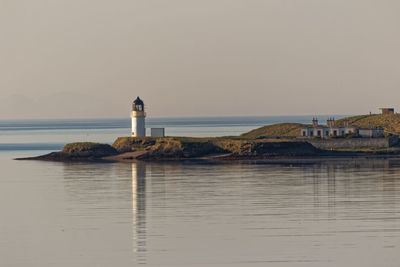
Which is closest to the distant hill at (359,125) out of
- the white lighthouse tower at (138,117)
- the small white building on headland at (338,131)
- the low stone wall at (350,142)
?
the small white building on headland at (338,131)

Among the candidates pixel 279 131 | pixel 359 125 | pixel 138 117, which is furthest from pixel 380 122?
pixel 138 117

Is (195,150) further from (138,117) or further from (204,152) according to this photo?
(138,117)

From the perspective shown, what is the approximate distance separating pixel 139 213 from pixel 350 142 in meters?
76.6

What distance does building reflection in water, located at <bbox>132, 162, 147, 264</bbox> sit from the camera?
41688mm

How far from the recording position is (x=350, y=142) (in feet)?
418

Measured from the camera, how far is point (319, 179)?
7988 centimetres

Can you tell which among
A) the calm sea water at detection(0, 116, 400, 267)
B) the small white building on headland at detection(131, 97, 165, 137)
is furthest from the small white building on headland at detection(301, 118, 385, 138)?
the calm sea water at detection(0, 116, 400, 267)

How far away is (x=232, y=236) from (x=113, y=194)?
23.9 meters

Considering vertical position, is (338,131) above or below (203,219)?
above

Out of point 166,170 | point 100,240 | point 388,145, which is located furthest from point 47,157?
point 100,240

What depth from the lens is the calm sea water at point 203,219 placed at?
39875 mm

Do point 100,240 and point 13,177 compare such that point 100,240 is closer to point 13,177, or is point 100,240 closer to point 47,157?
point 13,177

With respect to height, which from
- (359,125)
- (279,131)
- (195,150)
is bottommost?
(195,150)

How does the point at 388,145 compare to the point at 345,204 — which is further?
the point at 388,145
